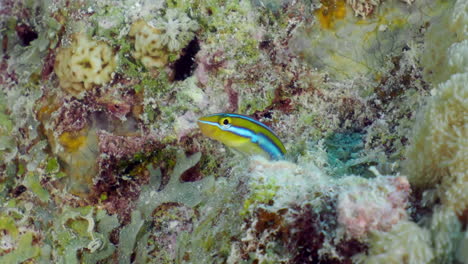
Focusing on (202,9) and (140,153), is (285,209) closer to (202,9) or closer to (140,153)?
(140,153)

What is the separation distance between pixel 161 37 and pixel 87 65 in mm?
907

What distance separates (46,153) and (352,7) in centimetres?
381

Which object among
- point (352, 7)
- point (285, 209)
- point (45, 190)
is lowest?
point (285, 209)

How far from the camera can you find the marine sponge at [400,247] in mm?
1564

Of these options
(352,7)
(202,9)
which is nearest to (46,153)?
(202,9)

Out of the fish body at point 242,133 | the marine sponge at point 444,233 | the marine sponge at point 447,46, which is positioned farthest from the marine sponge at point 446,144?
the fish body at point 242,133

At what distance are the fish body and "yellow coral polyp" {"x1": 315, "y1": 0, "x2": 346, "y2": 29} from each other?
1502mm

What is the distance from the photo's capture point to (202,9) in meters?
3.83

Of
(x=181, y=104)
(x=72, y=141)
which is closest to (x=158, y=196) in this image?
(x=181, y=104)

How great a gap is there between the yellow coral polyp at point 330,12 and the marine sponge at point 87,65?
91.8 inches

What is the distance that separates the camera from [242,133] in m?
2.83

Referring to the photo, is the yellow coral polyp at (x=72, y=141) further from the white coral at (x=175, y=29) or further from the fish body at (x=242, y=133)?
the fish body at (x=242, y=133)

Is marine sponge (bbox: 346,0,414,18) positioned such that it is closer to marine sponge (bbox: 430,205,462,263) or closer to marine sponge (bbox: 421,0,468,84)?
marine sponge (bbox: 421,0,468,84)

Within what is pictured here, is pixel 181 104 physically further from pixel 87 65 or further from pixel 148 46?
pixel 87 65
